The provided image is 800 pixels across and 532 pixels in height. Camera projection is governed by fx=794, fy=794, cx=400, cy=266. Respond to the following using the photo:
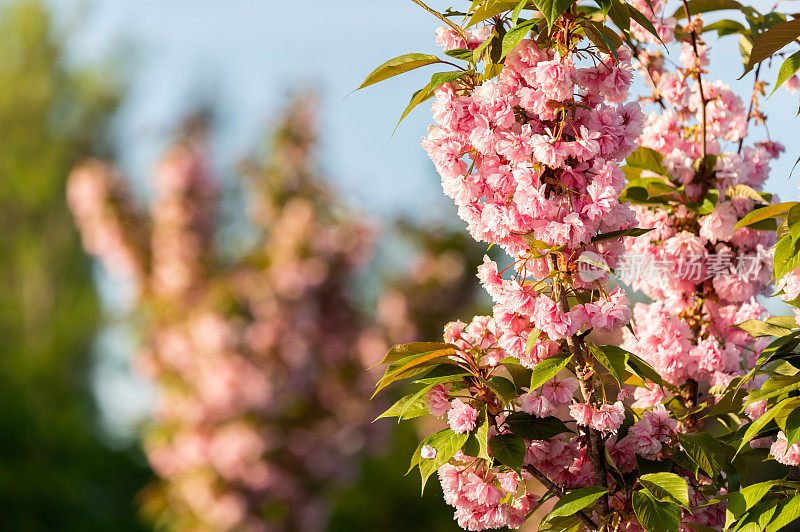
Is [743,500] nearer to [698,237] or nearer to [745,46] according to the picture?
[698,237]

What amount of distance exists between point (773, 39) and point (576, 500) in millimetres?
930

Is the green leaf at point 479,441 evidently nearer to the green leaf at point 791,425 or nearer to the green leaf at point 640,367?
the green leaf at point 640,367

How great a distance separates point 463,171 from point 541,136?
0.17m

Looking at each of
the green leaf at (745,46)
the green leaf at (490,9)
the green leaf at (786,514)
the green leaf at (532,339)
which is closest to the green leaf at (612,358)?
the green leaf at (532,339)

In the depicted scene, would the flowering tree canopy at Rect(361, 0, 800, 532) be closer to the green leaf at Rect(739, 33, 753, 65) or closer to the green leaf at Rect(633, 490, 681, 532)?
the green leaf at Rect(633, 490, 681, 532)

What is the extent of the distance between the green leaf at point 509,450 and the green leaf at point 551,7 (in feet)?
2.36

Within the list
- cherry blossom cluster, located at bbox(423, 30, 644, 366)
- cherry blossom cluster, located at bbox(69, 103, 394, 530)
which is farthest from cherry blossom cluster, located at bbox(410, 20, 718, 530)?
cherry blossom cluster, located at bbox(69, 103, 394, 530)

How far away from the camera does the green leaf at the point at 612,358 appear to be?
4.58 feet

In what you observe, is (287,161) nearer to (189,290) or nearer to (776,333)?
(189,290)

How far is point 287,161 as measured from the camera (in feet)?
19.2

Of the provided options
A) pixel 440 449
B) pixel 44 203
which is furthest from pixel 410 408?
pixel 44 203

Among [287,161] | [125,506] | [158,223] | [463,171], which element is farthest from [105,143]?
[463,171]

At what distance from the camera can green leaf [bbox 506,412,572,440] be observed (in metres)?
1.44

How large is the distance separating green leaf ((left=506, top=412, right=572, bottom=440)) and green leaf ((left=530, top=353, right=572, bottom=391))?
0.36 ft
